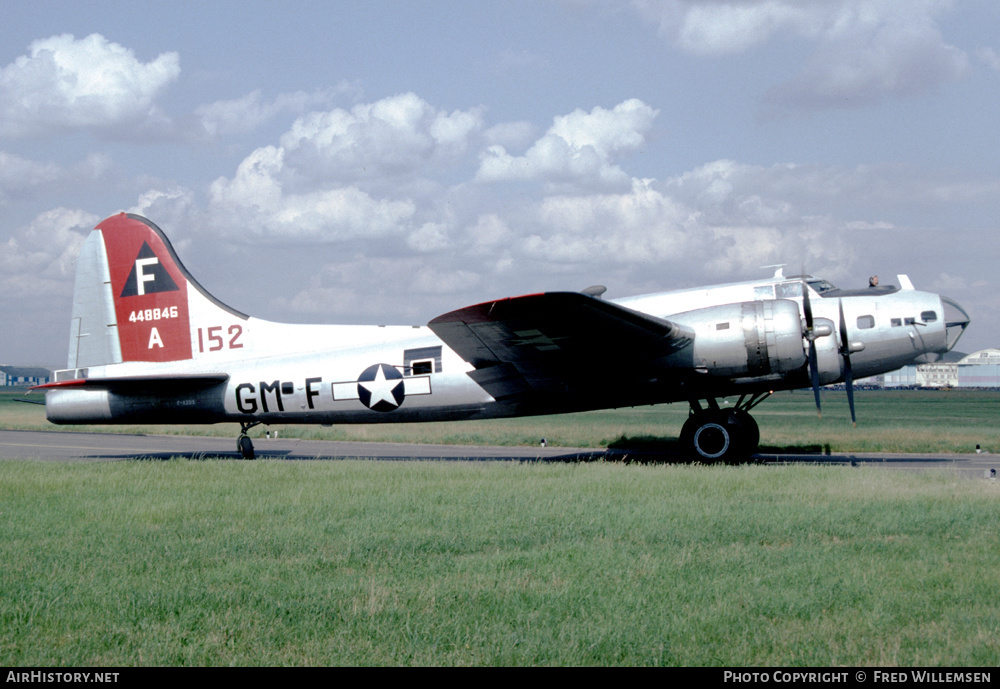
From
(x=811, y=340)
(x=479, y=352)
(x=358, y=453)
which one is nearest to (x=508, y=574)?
(x=479, y=352)

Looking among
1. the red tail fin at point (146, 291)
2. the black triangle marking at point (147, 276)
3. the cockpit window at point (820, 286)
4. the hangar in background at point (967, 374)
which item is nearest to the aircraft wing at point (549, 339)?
the cockpit window at point (820, 286)

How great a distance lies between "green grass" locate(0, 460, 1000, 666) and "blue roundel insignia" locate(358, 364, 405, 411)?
5.14 meters

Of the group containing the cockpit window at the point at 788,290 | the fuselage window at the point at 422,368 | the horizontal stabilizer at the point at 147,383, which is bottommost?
the fuselage window at the point at 422,368

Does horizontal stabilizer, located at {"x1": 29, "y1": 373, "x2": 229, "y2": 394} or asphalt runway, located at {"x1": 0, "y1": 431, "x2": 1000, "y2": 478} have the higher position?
horizontal stabilizer, located at {"x1": 29, "y1": 373, "x2": 229, "y2": 394}

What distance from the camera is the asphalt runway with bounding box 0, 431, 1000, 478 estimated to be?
18.9 m

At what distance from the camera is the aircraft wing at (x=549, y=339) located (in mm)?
14828

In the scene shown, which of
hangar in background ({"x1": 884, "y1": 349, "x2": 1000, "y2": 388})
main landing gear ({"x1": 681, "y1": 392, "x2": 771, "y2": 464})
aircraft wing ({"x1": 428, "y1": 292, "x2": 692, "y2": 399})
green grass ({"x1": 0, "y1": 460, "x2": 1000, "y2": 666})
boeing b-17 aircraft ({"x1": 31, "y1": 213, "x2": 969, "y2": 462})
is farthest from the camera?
hangar in background ({"x1": 884, "y1": 349, "x2": 1000, "y2": 388})

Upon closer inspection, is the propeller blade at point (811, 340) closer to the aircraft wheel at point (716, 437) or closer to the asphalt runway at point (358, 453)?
the aircraft wheel at point (716, 437)

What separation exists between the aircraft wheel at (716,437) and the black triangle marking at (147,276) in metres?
13.7

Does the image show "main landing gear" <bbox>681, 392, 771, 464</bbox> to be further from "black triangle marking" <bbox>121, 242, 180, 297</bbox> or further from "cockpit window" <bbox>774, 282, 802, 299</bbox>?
"black triangle marking" <bbox>121, 242, 180, 297</bbox>

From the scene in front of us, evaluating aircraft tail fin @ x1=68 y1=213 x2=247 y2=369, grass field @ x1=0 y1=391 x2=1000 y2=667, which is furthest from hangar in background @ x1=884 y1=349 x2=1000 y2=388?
grass field @ x1=0 y1=391 x2=1000 y2=667

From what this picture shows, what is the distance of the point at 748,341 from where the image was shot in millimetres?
15992
